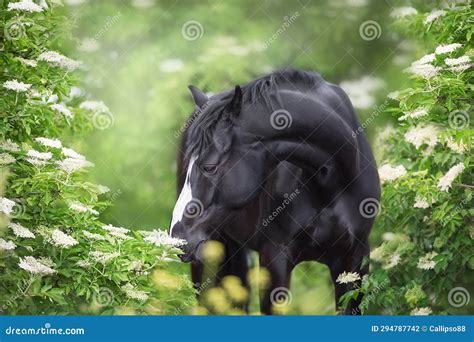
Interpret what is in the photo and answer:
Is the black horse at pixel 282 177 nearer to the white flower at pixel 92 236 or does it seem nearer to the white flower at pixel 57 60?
A: the white flower at pixel 92 236

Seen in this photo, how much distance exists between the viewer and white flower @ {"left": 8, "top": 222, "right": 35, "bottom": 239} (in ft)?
14.4

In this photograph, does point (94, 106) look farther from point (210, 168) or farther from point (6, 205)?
point (6, 205)

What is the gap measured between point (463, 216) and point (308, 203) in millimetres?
860

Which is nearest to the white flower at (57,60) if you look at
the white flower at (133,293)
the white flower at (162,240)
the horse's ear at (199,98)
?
the horse's ear at (199,98)

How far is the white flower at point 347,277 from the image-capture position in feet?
16.4

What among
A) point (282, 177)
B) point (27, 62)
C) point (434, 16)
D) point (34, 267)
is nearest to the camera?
point (34, 267)

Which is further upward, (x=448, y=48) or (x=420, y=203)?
(x=448, y=48)

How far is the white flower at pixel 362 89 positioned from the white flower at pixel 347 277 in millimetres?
1118

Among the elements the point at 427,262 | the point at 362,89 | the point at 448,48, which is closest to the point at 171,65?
the point at 362,89

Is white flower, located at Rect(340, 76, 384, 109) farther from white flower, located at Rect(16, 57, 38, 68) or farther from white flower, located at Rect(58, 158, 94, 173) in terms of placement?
white flower, located at Rect(16, 57, 38, 68)

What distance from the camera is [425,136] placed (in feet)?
16.8

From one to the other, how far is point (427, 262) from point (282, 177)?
992 millimetres

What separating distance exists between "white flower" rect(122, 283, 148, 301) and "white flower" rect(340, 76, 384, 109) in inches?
76.4

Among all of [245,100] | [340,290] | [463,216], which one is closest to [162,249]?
[245,100]
